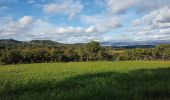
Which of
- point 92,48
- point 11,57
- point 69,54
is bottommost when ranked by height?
point 11,57

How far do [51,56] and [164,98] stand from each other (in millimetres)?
109705

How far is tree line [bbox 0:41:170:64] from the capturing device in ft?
373

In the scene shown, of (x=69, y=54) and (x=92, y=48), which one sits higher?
(x=92, y=48)

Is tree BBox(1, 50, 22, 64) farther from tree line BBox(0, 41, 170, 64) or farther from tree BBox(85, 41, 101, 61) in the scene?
tree BBox(85, 41, 101, 61)

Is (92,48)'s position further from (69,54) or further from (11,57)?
(11,57)

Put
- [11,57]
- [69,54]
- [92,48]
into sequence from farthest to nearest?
[92,48] < [69,54] < [11,57]

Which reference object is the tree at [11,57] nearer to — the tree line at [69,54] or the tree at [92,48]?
the tree line at [69,54]

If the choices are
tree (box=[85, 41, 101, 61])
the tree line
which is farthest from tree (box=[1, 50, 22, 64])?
tree (box=[85, 41, 101, 61])

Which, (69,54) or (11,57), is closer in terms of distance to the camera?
(11,57)

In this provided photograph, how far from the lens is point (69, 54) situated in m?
124

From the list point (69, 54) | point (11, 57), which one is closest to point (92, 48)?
point (69, 54)

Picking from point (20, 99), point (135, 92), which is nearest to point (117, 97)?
point (135, 92)

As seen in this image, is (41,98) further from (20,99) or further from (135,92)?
(135,92)

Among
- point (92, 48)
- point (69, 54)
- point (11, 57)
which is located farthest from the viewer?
point (92, 48)
